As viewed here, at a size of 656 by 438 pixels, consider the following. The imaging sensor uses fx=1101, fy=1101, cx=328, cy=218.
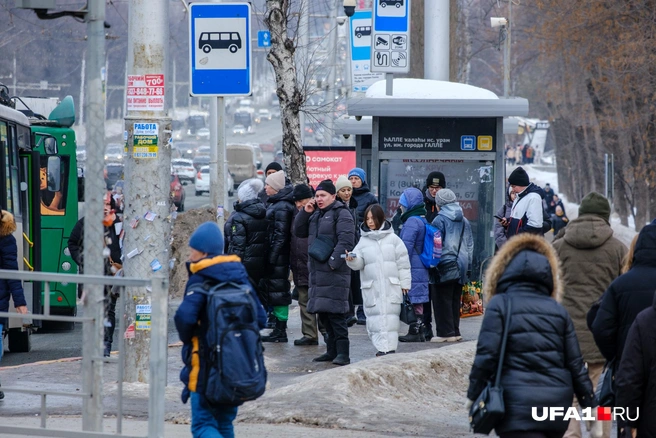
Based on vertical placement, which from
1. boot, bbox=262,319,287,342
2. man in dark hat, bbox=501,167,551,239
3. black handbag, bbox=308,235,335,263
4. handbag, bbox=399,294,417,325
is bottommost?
boot, bbox=262,319,287,342

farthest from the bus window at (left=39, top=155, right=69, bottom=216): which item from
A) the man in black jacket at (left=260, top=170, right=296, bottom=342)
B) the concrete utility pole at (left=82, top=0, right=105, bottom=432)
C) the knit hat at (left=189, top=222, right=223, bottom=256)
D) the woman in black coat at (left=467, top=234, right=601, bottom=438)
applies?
the woman in black coat at (left=467, top=234, right=601, bottom=438)

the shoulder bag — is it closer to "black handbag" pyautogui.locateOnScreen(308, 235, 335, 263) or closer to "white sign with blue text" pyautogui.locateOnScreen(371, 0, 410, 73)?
"black handbag" pyautogui.locateOnScreen(308, 235, 335, 263)

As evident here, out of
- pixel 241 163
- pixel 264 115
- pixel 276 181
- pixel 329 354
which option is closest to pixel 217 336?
pixel 329 354

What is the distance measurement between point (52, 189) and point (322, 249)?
6112 millimetres

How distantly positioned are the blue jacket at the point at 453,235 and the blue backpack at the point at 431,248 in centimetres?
9

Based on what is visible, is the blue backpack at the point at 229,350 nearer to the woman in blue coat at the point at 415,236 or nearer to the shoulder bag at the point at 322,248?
the shoulder bag at the point at 322,248

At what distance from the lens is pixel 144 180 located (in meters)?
8.37

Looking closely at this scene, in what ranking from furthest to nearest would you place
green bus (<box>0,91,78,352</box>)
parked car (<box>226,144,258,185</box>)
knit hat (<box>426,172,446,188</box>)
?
parked car (<box>226,144,258,185</box>) → green bus (<box>0,91,78,352</box>) → knit hat (<box>426,172,446,188</box>)

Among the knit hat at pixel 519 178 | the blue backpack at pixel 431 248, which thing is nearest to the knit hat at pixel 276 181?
the blue backpack at pixel 431 248

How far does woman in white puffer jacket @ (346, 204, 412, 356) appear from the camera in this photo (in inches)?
400

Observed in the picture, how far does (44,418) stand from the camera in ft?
19.5

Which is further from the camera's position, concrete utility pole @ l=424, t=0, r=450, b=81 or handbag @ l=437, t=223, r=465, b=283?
concrete utility pole @ l=424, t=0, r=450, b=81

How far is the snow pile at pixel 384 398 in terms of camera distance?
7738 mm

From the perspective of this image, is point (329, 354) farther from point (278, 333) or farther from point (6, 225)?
point (6, 225)
